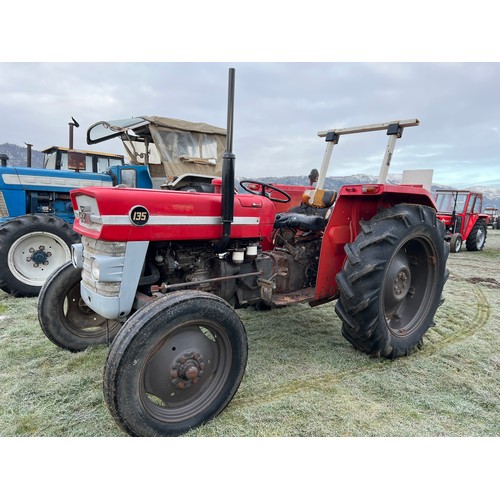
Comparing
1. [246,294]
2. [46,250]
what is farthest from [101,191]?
[46,250]

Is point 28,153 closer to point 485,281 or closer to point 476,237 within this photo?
point 485,281

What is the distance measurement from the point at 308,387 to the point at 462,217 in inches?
364

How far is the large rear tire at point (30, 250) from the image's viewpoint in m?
4.23

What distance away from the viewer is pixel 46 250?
461 centimetres

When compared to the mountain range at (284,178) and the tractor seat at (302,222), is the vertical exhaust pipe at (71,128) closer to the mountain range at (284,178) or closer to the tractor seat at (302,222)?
the mountain range at (284,178)

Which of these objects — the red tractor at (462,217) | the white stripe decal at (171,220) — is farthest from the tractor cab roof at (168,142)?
the red tractor at (462,217)

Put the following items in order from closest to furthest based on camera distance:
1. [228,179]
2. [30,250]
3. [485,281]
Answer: [228,179] → [30,250] → [485,281]

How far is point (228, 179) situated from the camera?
215 centimetres

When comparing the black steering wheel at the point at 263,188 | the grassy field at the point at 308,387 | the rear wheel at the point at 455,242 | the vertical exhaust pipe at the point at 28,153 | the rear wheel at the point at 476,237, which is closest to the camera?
the grassy field at the point at 308,387

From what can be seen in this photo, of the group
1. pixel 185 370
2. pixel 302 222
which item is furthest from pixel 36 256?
pixel 185 370

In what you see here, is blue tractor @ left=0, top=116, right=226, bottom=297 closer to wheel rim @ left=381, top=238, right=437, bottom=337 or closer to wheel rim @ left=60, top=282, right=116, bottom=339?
wheel rim @ left=60, top=282, right=116, bottom=339

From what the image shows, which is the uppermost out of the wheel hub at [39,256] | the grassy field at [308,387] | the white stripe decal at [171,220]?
the white stripe decal at [171,220]

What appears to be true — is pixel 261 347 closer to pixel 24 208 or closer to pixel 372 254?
pixel 372 254

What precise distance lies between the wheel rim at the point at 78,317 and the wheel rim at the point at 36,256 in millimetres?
2005
